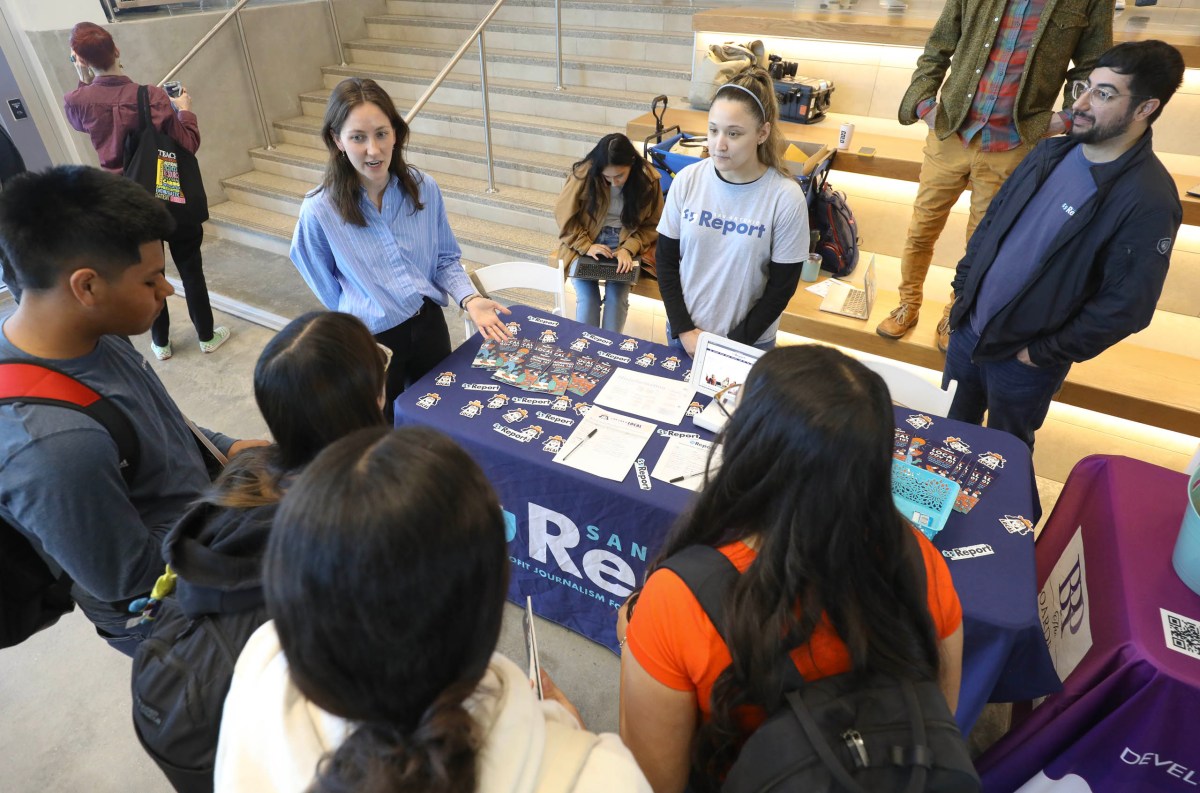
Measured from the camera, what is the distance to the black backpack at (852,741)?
2.58 ft

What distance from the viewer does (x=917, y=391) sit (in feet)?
A: 6.94

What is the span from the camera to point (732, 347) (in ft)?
6.27

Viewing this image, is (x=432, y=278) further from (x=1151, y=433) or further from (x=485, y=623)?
(x=1151, y=433)

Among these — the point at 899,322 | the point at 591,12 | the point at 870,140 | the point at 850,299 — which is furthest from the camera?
the point at 591,12

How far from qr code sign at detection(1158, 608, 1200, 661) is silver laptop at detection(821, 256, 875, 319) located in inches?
82.1

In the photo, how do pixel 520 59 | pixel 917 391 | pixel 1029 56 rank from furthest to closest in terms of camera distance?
pixel 520 59 < pixel 1029 56 < pixel 917 391

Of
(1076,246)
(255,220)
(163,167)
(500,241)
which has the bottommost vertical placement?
(255,220)

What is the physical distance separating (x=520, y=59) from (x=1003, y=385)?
14.3 ft

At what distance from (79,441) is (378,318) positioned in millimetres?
1150

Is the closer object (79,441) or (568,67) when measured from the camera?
(79,441)

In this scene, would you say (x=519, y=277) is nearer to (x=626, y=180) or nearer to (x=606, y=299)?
(x=606, y=299)

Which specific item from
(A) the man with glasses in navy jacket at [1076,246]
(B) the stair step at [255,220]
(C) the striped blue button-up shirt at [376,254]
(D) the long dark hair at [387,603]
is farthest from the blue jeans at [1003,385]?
(B) the stair step at [255,220]

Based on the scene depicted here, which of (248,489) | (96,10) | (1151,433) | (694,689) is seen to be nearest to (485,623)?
(694,689)

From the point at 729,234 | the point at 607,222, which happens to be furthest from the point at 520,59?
the point at 729,234
